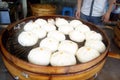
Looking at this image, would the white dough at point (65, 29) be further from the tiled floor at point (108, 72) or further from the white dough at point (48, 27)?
the tiled floor at point (108, 72)

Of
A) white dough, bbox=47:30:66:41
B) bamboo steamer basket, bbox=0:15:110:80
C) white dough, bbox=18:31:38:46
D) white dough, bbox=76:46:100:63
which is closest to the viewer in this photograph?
bamboo steamer basket, bbox=0:15:110:80

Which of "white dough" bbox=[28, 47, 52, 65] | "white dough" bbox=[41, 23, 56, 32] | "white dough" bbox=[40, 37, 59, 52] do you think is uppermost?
"white dough" bbox=[41, 23, 56, 32]

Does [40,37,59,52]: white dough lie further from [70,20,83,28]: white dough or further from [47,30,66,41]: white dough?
[70,20,83,28]: white dough

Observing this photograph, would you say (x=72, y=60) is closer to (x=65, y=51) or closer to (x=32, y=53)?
(x=65, y=51)

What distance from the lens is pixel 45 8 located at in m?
3.48

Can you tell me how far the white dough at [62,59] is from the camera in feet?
3.66

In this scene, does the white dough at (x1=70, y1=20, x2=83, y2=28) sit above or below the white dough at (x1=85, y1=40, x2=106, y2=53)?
above

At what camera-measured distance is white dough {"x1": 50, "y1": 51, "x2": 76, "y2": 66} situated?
112cm

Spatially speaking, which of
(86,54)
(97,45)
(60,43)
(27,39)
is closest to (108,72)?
(97,45)

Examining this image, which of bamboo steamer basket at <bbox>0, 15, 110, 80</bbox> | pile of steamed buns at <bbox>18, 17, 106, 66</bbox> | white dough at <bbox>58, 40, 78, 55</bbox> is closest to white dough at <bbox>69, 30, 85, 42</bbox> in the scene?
pile of steamed buns at <bbox>18, 17, 106, 66</bbox>

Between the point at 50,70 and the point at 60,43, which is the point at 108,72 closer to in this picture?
the point at 60,43

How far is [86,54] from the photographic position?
1201 mm

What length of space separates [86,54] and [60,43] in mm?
248

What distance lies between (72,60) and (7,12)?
2411mm
